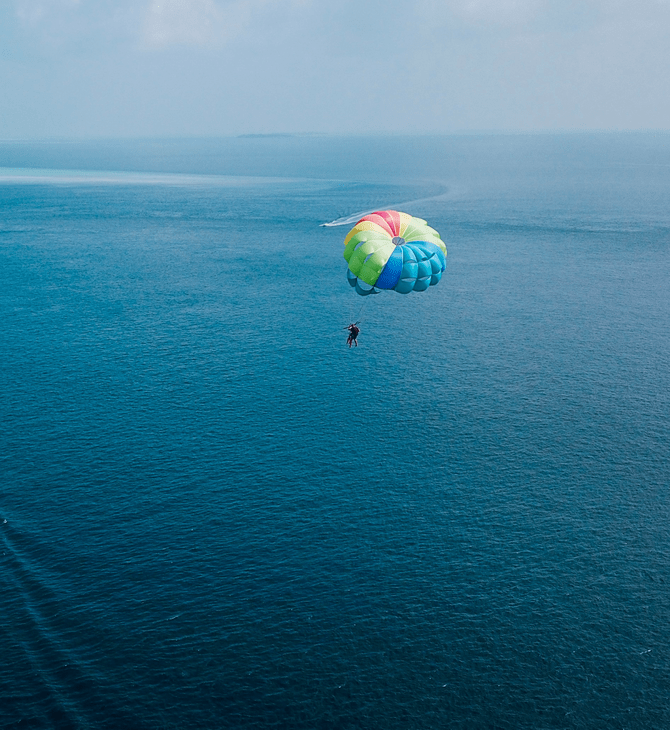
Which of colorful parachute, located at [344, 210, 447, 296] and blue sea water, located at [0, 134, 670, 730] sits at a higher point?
colorful parachute, located at [344, 210, 447, 296]

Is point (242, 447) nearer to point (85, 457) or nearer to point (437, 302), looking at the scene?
point (85, 457)

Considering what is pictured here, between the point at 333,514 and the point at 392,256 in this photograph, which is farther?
the point at 333,514

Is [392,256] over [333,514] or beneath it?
over

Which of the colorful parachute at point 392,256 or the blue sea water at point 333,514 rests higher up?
the colorful parachute at point 392,256

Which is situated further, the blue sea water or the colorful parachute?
the colorful parachute

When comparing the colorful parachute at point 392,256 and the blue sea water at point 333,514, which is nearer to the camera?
the blue sea water at point 333,514
